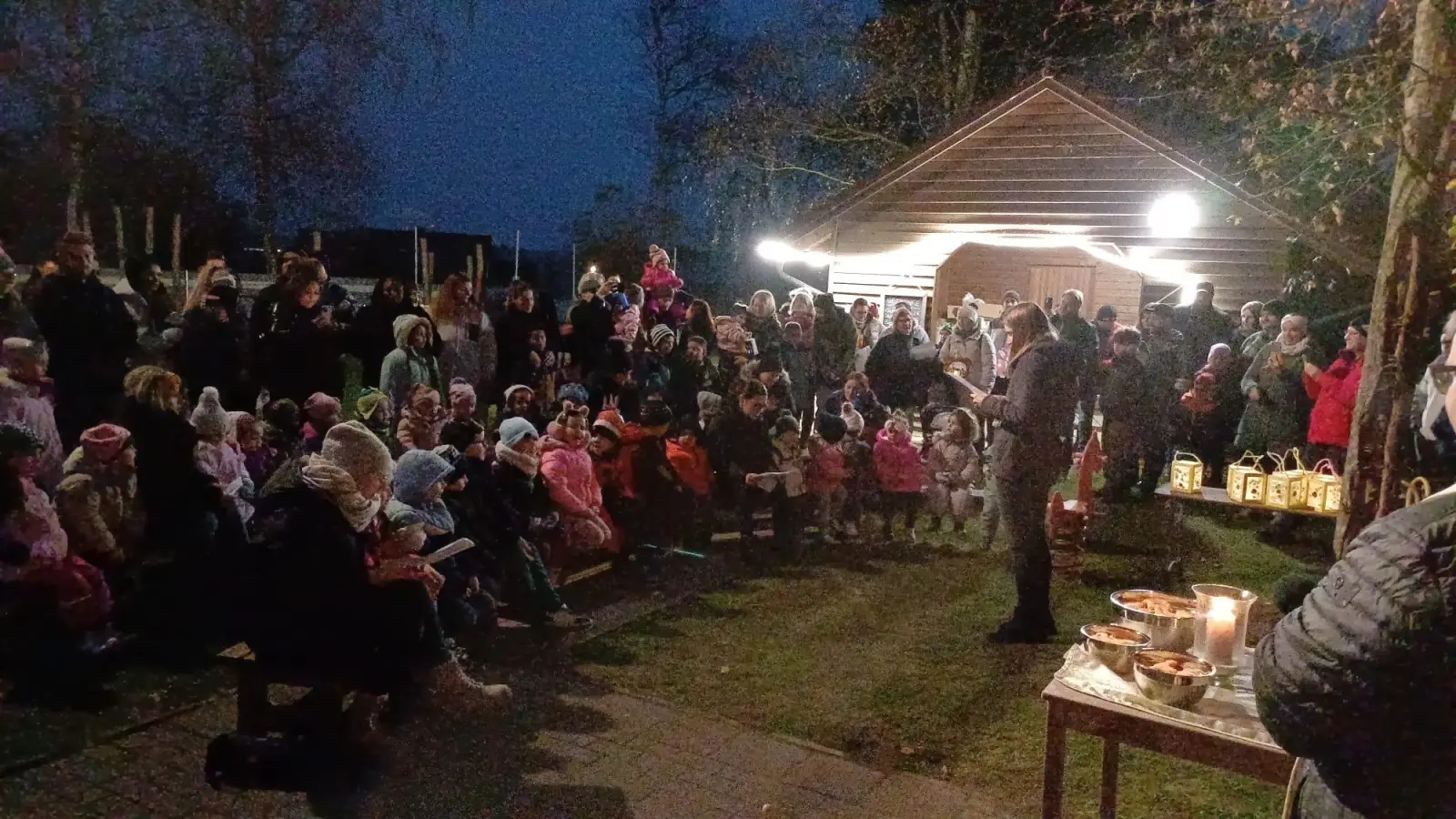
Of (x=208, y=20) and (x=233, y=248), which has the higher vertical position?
(x=208, y=20)

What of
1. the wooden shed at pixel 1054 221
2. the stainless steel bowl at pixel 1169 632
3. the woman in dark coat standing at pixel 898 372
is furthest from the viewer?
the wooden shed at pixel 1054 221

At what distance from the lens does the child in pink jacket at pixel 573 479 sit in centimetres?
693

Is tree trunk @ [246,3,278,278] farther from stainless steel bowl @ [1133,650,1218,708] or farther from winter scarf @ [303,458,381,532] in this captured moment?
stainless steel bowl @ [1133,650,1218,708]

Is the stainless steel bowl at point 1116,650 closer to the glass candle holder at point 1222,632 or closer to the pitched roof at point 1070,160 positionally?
the glass candle holder at point 1222,632

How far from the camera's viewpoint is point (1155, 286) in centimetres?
1496

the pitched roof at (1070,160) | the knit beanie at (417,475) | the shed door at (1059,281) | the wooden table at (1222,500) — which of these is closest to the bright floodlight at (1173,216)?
the pitched roof at (1070,160)

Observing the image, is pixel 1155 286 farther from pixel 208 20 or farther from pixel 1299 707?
pixel 1299 707

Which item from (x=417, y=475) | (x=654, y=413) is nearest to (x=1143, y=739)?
(x=417, y=475)

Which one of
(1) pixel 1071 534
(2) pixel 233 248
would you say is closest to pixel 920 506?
(1) pixel 1071 534

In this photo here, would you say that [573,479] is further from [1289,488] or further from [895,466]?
[1289,488]

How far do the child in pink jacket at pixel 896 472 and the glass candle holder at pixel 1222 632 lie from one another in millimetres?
5525

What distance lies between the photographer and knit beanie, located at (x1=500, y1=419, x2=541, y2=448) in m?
6.43

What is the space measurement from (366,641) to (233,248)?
15871 mm

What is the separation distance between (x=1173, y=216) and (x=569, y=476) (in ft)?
34.0
